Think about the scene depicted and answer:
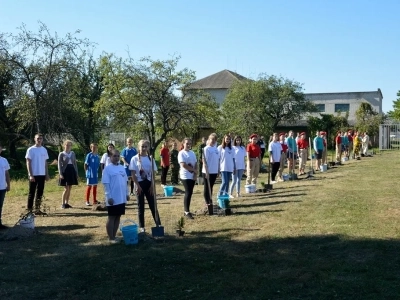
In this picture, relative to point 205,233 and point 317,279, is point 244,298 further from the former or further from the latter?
point 205,233

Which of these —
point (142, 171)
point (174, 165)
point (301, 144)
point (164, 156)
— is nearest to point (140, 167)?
point (142, 171)

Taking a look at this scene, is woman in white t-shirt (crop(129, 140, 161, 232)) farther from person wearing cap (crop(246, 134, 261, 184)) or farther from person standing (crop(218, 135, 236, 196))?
person wearing cap (crop(246, 134, 261, 184))

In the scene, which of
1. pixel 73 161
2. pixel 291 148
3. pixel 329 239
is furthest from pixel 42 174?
pixel 291 148

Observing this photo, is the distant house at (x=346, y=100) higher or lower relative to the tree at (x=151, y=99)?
higher

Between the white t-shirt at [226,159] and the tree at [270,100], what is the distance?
24.6 metres

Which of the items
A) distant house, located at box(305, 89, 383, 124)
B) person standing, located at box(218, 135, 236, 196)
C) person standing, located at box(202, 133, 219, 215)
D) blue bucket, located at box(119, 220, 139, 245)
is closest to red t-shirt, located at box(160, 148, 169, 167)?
person standing, located at box(218, 135, 236, 196)

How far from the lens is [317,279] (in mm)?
5969

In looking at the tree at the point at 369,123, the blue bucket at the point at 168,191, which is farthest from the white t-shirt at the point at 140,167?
the tree at the point at 369,123

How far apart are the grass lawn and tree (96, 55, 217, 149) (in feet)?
33.6

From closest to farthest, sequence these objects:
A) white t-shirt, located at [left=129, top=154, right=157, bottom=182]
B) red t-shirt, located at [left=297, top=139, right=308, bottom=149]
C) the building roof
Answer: white t-shirt, located at [left=129, top=154, right=157, bottom=182]
red t-shirt, located at [left=297, top=139, right=308, bottom=149]
the building roof

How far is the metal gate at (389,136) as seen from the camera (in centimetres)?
3394

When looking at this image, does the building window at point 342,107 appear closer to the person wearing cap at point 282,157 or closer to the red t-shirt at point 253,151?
the person wearing cap at point 282,157

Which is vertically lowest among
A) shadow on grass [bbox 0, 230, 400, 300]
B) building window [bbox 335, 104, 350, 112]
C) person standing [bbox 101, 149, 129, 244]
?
shadow on grass [bbox 0, 230, 400, 300]

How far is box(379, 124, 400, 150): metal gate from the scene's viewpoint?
111 feet
